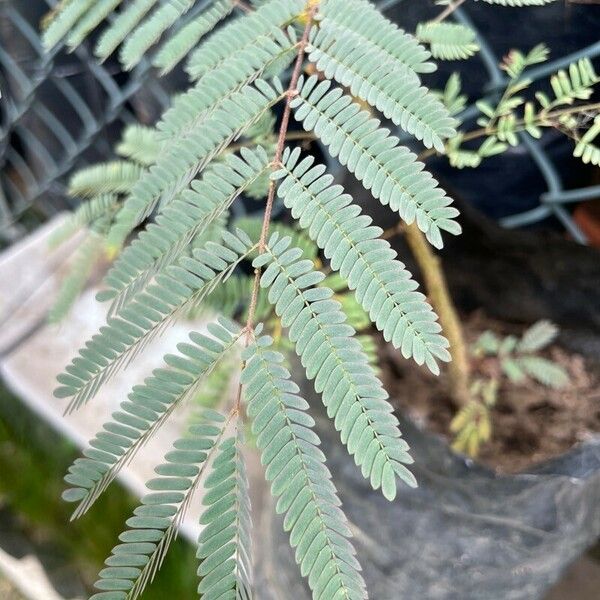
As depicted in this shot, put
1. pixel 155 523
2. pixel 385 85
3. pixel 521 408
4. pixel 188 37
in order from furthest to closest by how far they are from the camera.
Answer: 1. pixel 521 408
2. pixel 188 37
3. pixel 385 85
4. pixel 155 523

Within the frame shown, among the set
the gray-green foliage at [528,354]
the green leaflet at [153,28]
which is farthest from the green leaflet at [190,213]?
the gray-green foliage at [528,354]

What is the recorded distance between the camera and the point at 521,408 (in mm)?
948

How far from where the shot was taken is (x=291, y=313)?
1.47 feet

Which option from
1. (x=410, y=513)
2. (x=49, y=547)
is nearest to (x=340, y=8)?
(x=410, y=513)

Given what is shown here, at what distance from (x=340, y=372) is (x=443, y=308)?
41 cm

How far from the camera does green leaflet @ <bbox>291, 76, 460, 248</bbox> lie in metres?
0.47

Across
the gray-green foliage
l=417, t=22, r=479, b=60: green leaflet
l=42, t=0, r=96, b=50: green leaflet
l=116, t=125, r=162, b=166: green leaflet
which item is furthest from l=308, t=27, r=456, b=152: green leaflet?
the gray-green foliage

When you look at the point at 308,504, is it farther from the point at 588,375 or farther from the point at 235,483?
the point at 588,375

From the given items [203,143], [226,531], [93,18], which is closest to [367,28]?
[203,143]

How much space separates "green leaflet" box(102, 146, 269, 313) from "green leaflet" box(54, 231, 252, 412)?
0.04 m

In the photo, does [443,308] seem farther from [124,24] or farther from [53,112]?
[53,112]

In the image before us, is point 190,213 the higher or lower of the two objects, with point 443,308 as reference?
Result: higher

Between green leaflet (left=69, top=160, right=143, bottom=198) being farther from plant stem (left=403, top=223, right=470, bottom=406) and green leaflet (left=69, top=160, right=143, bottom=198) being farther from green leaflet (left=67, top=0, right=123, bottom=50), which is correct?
plant stem (left=403, top=223, right=470, bottom=406)

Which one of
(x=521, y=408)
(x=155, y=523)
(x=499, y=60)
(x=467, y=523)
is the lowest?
(x=521, y=408)
